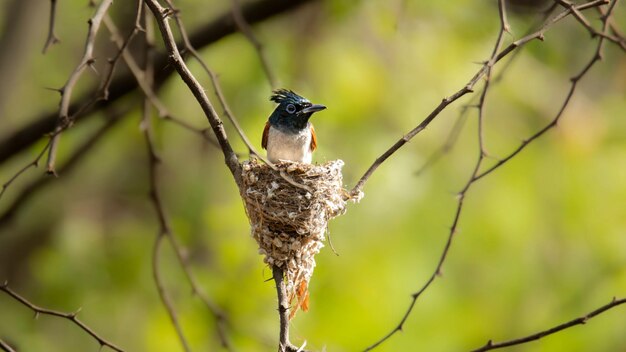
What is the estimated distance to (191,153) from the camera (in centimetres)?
1139

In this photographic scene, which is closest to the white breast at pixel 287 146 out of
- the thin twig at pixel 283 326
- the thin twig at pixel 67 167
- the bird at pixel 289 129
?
the bird at pixel 289 129

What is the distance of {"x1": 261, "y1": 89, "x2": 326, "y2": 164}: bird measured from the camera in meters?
5.56

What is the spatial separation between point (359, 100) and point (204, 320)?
253 cm

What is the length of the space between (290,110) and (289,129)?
0.12 meters

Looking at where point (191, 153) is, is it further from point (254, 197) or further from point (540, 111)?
point (254, 197)

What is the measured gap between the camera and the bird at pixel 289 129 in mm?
5559

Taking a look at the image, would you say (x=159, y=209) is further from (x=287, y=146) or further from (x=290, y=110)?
(x=290, y=110)

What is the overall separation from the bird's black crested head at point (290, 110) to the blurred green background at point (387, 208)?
0.77 m

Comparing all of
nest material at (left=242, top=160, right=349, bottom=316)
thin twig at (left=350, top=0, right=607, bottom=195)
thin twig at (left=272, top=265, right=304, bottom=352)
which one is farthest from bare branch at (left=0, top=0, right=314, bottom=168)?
thin twig at (left=272, top=265, right=304, bottom=352)

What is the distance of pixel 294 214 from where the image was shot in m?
4.28

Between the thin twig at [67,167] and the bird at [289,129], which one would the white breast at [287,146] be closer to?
the bird at [289,129]

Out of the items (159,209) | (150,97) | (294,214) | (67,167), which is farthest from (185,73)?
(67,167)

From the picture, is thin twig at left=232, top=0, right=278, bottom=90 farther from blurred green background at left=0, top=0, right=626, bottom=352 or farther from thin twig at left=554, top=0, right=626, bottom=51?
thin twig at left=554, top=0, right=626, bottom=51

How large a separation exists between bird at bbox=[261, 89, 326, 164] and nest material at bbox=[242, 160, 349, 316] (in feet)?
2.97
